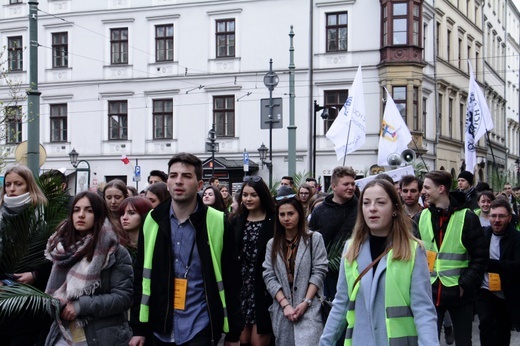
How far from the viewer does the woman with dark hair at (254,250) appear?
19.9 feet

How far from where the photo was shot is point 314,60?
115ft

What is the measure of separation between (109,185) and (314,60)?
28424mm

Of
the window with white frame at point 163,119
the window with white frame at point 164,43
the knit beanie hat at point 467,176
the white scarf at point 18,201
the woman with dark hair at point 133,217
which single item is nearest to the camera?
the white scarf at point 18,201

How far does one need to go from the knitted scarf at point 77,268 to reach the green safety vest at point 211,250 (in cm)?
32

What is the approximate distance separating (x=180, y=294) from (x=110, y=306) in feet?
1.70

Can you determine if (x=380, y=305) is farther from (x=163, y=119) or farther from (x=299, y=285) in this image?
(x=163, y=119)

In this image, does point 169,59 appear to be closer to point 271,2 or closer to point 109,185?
point 271,2

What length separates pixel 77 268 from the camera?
4.63m

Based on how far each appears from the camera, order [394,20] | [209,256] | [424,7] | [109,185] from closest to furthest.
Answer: [209,256], [109,185], [394,20], [424,7]

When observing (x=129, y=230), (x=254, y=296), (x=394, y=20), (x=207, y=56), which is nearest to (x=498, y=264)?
(x=254, y=296)

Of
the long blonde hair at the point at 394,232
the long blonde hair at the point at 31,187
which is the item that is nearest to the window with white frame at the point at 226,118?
the long blonde hair at the point at 31,187

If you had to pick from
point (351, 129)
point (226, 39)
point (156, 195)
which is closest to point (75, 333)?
point (156, 195)

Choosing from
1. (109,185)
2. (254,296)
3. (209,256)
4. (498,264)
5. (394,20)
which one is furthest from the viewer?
(394,20)

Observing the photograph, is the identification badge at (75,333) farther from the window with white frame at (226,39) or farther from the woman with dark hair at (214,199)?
the window with white frame at (226,39)
